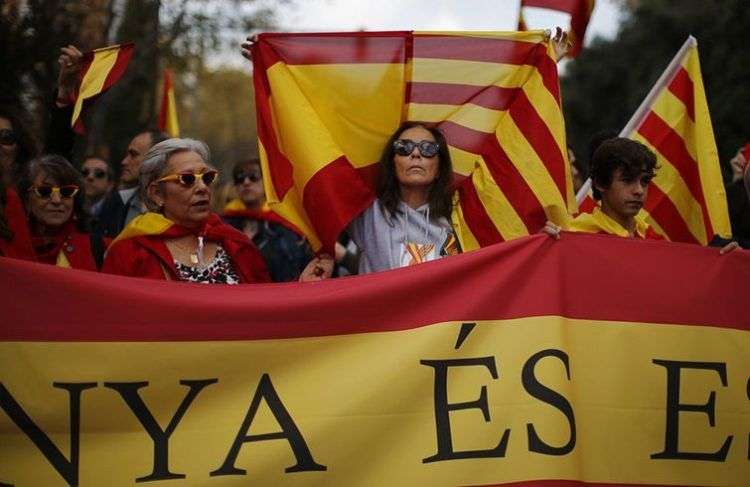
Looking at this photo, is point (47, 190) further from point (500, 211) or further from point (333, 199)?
point (500, 211)

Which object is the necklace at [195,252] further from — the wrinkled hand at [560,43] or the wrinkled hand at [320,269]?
the wrinkled hand at [560,43]

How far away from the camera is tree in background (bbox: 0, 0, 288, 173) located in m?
10.2

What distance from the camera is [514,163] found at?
564 centimetres

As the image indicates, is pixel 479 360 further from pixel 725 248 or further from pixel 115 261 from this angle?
pixel 115 261

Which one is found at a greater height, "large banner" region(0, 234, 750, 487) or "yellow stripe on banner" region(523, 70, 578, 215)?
"yellow stripe on banner" region(523, 70, 578, 215)

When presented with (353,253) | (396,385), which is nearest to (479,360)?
(396,385)

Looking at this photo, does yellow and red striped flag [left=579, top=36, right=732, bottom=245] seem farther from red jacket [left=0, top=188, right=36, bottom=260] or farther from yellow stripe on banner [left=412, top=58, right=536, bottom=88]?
red jacket [left=0, top=188, right=36, bottom=260]

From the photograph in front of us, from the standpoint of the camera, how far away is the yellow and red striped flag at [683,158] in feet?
20.2

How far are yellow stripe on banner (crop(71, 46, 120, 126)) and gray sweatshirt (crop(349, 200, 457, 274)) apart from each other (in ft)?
4.38

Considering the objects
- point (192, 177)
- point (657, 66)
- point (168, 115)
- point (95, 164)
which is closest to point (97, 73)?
point (192, 177)

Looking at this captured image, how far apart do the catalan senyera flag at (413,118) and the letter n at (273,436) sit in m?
1.02

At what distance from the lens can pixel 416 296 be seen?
477 centimetres

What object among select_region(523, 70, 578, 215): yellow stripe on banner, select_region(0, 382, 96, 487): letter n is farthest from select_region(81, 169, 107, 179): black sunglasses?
select_region(0, 382, 96, 487): letter n

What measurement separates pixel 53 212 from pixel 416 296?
1815mm
